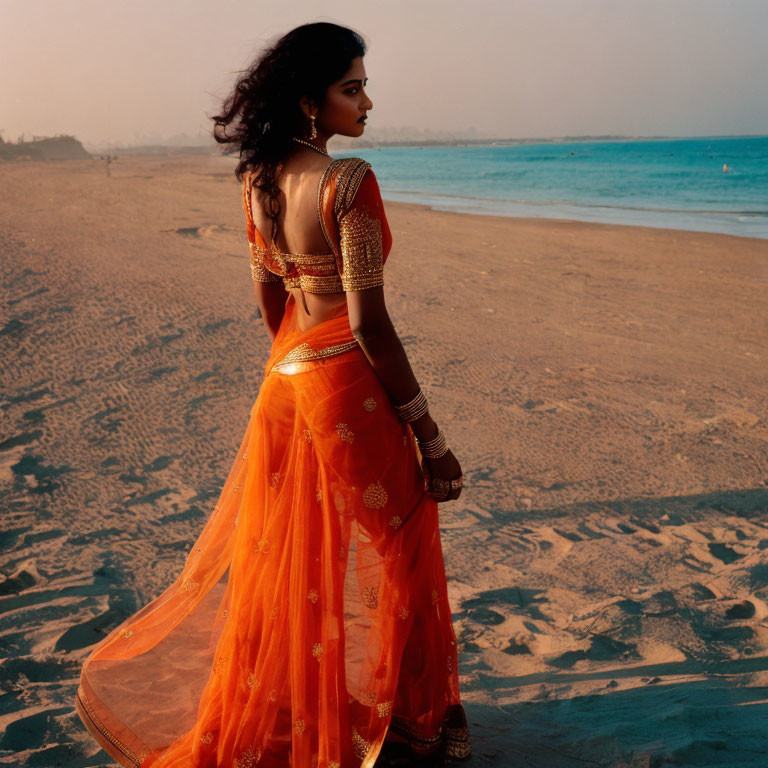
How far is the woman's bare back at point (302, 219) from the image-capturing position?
5.50ft

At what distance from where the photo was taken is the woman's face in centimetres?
169

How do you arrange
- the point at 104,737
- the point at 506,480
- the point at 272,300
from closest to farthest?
the point at 104,737 < the point at 272,300 < the point at 506,480

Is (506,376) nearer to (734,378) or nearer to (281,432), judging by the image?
(734,378)

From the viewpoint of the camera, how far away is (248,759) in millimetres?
1874

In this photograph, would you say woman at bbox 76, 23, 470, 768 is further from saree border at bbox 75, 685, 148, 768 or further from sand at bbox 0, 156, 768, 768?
sand at bbox 0, 156, 768, 768

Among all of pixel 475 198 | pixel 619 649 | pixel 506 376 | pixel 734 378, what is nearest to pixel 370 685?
pixel 619 649

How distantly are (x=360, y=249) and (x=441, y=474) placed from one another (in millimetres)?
619

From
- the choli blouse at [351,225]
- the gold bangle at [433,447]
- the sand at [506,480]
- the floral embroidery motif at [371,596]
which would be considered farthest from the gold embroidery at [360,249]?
the sand at [506,480]

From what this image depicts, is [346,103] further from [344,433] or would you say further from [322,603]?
[322,603]

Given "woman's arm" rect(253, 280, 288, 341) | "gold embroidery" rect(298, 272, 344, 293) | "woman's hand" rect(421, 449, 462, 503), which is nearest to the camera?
"gold embroidery" rect(298, 272, 344, 293)

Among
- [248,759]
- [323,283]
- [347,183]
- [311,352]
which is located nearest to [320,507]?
[311,352]

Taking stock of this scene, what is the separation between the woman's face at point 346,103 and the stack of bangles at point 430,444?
26.5 inches

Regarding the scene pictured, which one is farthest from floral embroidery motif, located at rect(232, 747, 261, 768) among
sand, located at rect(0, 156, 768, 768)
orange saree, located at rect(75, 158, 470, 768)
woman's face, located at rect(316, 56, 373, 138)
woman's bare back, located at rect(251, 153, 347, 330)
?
woman's face, located at rect(316, 56, 373, 138)

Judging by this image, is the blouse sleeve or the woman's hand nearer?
the blouse sleeve
